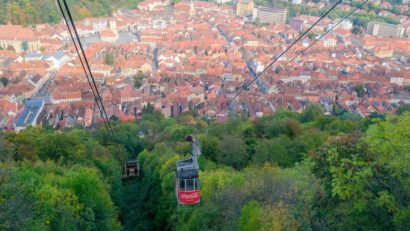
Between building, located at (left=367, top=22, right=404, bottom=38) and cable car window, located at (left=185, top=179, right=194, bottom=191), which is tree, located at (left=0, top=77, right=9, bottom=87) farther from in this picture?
building, located at (left=367, top=22, right=404, bottom=38)

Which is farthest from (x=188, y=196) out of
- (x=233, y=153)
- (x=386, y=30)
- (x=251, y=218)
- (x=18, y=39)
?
(x=386, y=30)

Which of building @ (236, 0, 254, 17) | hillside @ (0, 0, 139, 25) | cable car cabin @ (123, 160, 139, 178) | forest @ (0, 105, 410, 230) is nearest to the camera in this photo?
forest @ (0, 105, 410, 230)

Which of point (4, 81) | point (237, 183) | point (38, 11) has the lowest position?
point (4, 81)

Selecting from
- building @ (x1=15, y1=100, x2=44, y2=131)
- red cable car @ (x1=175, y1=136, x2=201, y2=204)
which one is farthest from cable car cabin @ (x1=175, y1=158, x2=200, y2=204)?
building @ (x1=15, y1=100, x2=44, y2=131)

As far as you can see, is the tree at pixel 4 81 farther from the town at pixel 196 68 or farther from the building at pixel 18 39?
the building at pixel 18 39

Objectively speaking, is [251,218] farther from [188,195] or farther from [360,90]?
[360,90]

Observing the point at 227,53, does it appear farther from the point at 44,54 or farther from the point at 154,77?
the point at 44,54
